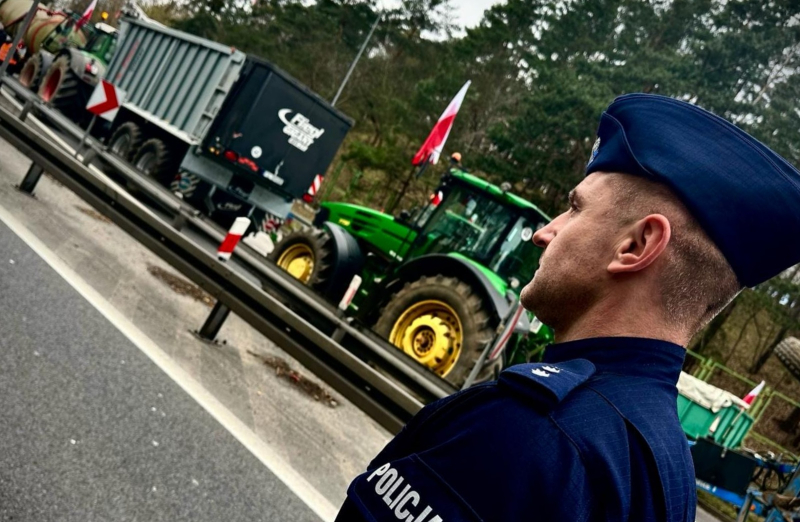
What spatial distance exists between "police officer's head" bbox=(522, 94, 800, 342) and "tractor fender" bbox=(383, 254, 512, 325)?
645 cm

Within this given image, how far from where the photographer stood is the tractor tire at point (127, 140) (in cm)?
1527

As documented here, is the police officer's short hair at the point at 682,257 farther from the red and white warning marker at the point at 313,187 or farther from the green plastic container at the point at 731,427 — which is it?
the green plastic container at the point at 731,427

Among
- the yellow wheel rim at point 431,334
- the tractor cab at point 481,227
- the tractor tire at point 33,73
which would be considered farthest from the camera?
the tractor tire at point 33,73

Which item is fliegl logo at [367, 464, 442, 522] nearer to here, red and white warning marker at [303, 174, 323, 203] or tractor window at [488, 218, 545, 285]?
tractor window at [488, 218, 545, 285]

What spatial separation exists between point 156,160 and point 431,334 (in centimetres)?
794

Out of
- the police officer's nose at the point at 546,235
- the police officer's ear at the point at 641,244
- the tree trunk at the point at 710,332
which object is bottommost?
the police officer's nose at the point at 546,235

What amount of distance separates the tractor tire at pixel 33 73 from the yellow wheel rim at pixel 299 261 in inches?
483

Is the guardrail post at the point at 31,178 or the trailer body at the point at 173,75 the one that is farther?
the trailer body at the point at 173,75

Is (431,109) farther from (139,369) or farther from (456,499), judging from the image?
(456,499)

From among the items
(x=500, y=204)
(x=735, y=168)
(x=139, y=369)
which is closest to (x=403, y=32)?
(x=500, y=204)

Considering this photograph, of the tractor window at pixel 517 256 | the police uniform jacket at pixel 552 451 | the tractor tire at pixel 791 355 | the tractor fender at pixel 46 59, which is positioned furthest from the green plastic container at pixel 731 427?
the tractor fender at pixel 46 59

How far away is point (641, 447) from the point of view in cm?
123

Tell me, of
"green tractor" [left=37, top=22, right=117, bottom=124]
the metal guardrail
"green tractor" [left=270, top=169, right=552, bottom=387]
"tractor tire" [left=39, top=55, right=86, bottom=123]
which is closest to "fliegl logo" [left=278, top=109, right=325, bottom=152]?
"green tractor" [left=270, top=169, right=552, bottom=387]

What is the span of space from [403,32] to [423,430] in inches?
Result: 1780
